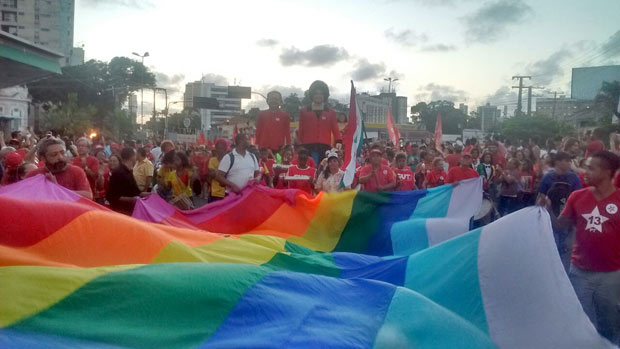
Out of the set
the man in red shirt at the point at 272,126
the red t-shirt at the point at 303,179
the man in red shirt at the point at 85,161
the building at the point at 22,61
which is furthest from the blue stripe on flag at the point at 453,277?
the building at the point at 22,61

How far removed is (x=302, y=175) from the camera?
10.1m

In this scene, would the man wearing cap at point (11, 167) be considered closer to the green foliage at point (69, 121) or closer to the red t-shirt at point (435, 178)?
the red t-shirt at point (435, 178)

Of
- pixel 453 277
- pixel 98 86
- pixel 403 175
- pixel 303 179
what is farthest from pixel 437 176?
pixel 98 86

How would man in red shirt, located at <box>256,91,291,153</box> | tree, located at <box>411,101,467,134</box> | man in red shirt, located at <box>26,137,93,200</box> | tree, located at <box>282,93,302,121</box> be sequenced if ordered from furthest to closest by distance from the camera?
tree, located at <box>411,101,467,134</box> → tree, located at <box>282,93,302,121</box> → man in red shirt, located at <box>256,91,291,153</box> → man in red shirt, located at <box>26,137,93,200</box>

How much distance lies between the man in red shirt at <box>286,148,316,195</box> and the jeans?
534 cm

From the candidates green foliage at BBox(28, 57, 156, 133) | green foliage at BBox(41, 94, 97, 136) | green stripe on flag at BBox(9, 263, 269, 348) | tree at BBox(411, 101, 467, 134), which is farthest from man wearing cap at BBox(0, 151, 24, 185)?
tree at BBox(411, 101, 467, 134)

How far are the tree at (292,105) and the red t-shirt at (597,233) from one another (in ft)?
265

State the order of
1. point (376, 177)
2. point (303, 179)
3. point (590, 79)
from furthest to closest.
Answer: point (590, 79) < point (303, 179) < point (376, 177)

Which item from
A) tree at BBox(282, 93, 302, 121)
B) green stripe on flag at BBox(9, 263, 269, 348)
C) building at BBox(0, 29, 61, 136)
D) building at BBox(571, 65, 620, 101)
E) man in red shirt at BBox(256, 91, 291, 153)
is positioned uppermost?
building at BBox(571, 65, 620, 101)

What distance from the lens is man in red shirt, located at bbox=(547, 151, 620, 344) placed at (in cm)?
511

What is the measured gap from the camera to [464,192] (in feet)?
26.7

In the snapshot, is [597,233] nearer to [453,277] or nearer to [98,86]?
[453,277]

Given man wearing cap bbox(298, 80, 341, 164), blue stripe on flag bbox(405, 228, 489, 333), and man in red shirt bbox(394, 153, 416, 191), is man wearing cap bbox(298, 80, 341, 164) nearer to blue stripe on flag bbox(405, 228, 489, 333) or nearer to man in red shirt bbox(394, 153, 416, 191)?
man in red shirt bbox(394, 153, 416, 191)

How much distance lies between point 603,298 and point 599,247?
0.42 m
